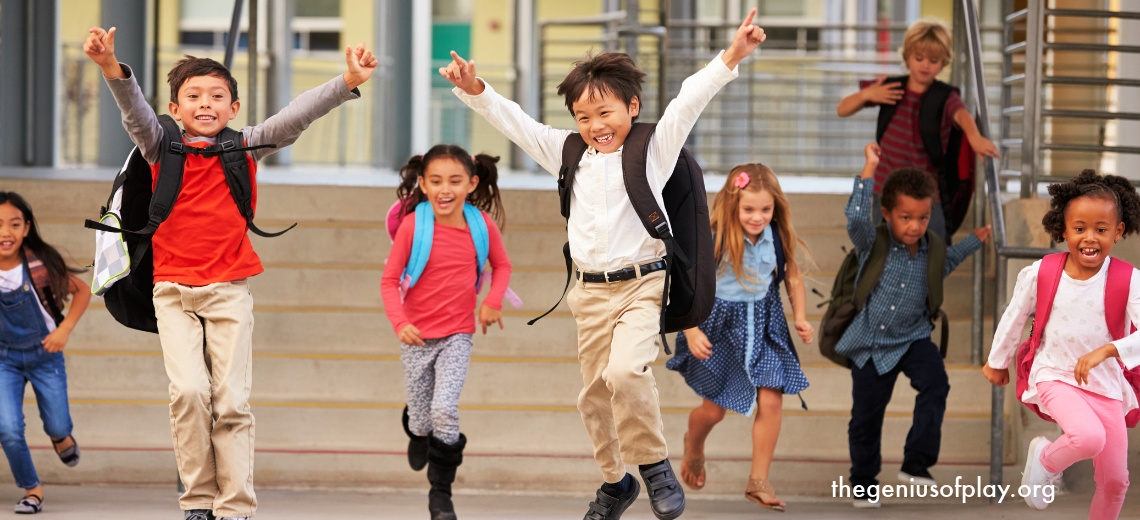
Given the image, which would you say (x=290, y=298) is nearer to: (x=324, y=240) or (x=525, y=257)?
(x=324, y=240)

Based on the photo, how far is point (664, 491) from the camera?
11.6 feet

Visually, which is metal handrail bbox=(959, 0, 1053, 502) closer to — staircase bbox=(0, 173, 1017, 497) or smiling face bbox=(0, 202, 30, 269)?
staircase bbox=(0, 173, 1017, 497)

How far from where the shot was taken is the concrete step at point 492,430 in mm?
5055

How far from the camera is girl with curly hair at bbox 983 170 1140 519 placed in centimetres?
358

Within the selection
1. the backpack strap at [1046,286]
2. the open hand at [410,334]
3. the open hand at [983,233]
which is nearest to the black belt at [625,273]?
the open hand at [410,334]

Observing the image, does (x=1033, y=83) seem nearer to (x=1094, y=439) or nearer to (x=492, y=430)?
(x=1094, y=439)

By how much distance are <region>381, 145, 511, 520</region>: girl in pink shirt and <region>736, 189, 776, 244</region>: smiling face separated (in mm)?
975

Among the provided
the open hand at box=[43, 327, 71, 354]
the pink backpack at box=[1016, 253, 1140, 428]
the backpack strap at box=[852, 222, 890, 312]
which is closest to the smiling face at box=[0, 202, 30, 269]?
the open hand at box=[43, 327, 71, 354]

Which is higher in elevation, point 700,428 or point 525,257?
point 525,257

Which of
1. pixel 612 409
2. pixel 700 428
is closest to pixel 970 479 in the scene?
pixel 700 428

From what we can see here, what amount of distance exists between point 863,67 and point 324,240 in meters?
8.00

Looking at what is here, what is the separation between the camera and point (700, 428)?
4496 mm

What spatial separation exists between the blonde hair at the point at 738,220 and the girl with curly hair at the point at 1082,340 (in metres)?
0.99

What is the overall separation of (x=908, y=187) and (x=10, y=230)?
12.1 ft
